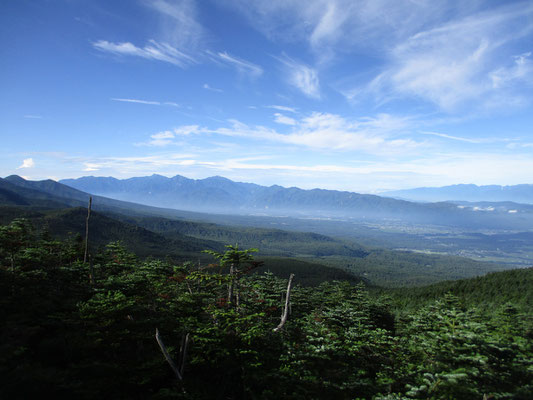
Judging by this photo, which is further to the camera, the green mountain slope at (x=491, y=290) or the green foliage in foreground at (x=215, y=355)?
the green mountain slope at (x=491, y=290)

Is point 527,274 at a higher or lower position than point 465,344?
lower

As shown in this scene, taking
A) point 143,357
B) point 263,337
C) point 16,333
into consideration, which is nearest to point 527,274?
point 263,337

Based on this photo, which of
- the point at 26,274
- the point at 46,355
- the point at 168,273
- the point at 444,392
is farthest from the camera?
the point at 168,273

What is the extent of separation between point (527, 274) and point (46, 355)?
103442 mm

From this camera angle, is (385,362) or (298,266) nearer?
(385,362)

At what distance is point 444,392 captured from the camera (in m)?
8.05

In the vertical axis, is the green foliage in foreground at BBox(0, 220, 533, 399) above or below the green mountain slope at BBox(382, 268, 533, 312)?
above

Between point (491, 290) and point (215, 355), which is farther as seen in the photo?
point (491, 290)

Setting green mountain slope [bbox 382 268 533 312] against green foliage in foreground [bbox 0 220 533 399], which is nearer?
green foliage in foreground [bbox 0 220 533 399]

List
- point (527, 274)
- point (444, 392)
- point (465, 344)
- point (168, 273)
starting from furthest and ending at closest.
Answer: point (527, 274), point (168, 273), point (465, 344), point (444, 392)

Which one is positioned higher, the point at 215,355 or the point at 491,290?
the point at 215,355

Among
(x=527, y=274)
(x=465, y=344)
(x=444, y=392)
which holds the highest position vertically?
(x=465, y=344)

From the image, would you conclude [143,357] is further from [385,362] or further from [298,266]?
[298,266]

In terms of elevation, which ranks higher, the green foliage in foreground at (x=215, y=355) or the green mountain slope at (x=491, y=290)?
the green foliage in foreground at (x=215, y=355)
